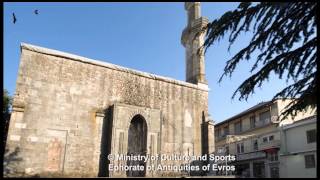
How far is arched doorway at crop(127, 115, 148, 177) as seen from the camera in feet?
48.1

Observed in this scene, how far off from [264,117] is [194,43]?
16311 millimetres

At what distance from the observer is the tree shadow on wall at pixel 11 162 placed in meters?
11.9

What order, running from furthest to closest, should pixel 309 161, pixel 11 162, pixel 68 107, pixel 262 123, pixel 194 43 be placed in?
1. pixel 262 123
2. pixel 309 161
3. pixel 194 43
4. pixel 68 107
5. pixel 11 162

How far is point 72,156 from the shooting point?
43.1 feet

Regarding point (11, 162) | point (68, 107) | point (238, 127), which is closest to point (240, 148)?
point (238, 127)

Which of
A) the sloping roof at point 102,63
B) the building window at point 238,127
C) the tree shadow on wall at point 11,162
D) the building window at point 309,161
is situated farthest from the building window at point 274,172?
the tree shadow on wall at point 11,162

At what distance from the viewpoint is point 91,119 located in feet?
45.9

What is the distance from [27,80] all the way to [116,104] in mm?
3800

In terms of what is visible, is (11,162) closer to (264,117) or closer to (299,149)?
(299,149)

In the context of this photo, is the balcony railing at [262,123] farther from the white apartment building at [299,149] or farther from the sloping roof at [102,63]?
the sloping roof at [102,63]

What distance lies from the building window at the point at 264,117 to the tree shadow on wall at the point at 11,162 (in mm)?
24375

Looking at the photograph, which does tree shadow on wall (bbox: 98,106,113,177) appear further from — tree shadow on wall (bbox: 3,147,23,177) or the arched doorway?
tree shadow on wall (bbox: 3,147,23,177)

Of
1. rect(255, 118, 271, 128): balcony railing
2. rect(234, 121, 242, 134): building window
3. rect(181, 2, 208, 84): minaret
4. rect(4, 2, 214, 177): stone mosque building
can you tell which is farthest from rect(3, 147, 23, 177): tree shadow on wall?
rect(234, 121, 242, 134): building window

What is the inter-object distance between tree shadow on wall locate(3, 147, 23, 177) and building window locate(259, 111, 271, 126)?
2438cm
